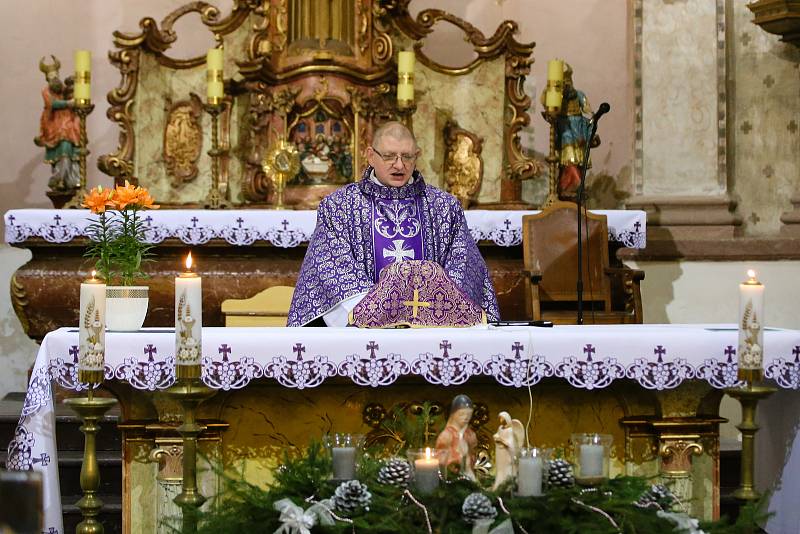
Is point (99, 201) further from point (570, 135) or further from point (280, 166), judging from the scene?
point (570, 135)

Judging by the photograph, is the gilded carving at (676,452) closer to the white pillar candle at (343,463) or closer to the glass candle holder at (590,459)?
the glass candle holder at (590,459)

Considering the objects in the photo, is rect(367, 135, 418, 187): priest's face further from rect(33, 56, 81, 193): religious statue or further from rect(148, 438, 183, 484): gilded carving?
rect(33, 56, 81, 193): religious statue

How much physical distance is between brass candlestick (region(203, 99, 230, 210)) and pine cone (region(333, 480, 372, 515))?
5745 millimetres

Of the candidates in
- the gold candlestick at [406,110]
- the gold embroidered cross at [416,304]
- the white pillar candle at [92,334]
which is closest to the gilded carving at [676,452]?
the gold embroidered cross at [416,304]

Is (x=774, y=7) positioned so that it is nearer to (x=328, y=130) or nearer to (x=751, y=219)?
(x=751, y=219)

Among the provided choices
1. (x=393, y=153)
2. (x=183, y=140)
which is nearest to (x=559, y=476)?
(x=393, y=153)

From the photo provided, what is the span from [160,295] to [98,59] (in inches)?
119

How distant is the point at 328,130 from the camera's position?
9.81 m

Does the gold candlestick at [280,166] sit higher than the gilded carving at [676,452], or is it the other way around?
the gold candlestick at [280,166]

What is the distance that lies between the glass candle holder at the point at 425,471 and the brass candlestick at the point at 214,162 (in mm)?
5692

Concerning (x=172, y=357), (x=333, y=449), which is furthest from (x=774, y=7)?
(x=333, y=449)

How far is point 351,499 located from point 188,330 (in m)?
0.62

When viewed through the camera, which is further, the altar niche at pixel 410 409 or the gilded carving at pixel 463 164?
the gilded carving at pixel 463 164

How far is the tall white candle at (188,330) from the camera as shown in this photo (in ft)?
11.7
